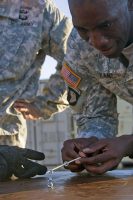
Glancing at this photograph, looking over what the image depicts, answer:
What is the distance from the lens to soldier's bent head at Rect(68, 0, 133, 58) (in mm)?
2258

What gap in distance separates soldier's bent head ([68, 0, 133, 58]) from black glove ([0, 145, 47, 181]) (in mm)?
649

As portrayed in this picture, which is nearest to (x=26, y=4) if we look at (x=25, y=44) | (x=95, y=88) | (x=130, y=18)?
(x=25, y=44)

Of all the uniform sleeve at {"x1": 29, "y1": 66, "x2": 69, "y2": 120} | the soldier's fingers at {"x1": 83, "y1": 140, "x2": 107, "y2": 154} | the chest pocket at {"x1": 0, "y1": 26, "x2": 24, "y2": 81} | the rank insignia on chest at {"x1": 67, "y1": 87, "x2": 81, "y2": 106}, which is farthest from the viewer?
the uniform sleeve at {"x1": 29, "y1": 66, "x2": 69, "y2": 120}

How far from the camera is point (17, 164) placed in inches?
103

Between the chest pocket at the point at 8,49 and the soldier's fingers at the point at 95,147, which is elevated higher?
the chest pocket at the point at 8,49

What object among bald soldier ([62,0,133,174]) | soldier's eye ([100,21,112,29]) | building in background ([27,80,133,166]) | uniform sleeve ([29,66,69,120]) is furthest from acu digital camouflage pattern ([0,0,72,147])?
building in background ([27,80,133,166])

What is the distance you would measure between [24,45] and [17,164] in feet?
3.71

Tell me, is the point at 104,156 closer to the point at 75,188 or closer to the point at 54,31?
the point at 75,188

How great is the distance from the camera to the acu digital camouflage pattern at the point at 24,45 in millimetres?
3516

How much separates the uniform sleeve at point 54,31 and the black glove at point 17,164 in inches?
45.8

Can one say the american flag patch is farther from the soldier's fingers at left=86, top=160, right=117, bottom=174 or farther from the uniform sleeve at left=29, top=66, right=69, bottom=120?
the uniform sleeve at left=29, top=66, right=69, bottom=120

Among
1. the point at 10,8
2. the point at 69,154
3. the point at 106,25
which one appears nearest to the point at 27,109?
the point at 10,8

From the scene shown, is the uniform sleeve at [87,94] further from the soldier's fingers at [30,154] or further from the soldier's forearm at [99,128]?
the soldier's fingers at [30,154]

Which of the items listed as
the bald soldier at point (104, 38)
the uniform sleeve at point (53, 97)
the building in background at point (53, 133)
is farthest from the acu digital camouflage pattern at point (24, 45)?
the building in background at point (53, 133)
